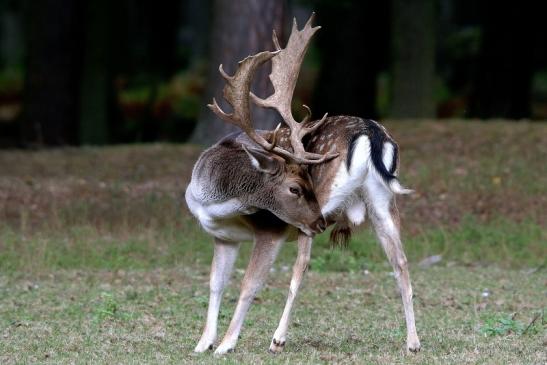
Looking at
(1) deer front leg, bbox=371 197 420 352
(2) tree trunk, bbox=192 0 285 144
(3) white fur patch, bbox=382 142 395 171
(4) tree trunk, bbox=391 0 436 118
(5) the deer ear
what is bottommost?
(4) tree trunk, bbox=391 0 436 118

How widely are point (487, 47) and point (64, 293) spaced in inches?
547

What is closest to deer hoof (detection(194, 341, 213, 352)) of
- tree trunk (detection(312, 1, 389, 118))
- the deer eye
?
the deer eye

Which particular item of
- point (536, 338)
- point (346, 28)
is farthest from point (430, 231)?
point (346, 28)

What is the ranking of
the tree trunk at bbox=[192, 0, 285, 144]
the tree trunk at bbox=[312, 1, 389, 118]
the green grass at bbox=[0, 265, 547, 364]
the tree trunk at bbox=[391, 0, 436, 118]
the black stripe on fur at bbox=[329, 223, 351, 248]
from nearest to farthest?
1. the green grass at bbox=[0, 265, 547, 364]
2. the black stripe on fur at bbox=[329, 223, 351, 248]
3. the tree trunk at bbox=[192, 0, 285, 144]
4. the tree trunk at bbox=[391, 0, 436, 118]
5. the tree trunk at bbox=[312, 1, 389, 118]

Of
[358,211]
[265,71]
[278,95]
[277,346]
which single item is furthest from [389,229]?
[265,71]

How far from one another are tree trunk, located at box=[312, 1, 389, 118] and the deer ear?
1425 cm

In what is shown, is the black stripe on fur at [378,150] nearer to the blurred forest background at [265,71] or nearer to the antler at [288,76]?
the antler at [288,76]

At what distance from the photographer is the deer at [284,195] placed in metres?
7.83

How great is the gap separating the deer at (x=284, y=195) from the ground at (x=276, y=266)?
42 centimetres

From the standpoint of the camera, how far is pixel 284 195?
7.89 metres

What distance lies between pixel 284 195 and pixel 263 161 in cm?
27

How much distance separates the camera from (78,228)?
42.2 ft

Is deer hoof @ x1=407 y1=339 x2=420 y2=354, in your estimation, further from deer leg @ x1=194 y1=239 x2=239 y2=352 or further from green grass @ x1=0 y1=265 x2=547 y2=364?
deer leg @ x1=194 y1=239 x2=239 y2=352

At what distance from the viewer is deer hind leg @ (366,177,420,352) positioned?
7.86m
